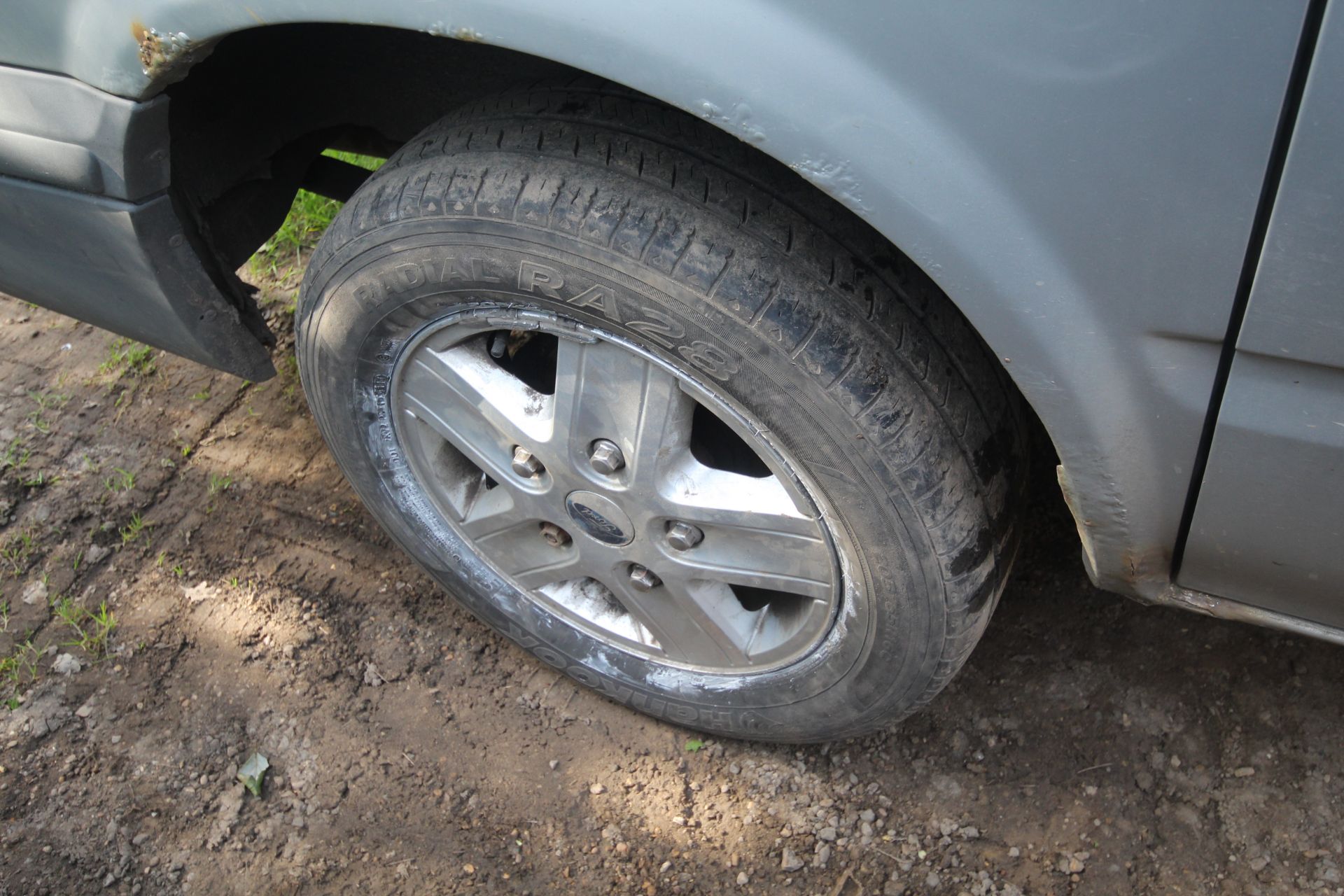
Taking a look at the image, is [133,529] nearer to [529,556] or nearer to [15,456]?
[15,456]

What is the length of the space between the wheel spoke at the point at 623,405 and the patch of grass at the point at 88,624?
4.29 feet

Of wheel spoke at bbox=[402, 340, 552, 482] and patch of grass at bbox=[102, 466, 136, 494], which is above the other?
wheel spoke at bbox=[402, 340, 552, 482]

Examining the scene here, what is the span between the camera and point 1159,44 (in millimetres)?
903

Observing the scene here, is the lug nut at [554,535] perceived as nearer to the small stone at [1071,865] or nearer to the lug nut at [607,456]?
the lug nut at [607,456]

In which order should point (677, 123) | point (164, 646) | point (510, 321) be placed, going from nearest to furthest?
1. point (677, 123)
2. point (510, 321)
3. point (164, 646)

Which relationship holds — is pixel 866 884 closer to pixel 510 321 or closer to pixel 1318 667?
pixel 1318 667

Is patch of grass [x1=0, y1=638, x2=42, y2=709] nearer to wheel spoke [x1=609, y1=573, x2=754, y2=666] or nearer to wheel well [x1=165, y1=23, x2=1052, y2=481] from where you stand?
wheel well [x1=165, y1=23, x2=1052, y2=481]

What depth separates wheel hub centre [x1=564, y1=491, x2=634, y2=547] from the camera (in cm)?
168

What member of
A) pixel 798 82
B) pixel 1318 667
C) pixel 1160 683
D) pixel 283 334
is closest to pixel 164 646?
pixel 283 334

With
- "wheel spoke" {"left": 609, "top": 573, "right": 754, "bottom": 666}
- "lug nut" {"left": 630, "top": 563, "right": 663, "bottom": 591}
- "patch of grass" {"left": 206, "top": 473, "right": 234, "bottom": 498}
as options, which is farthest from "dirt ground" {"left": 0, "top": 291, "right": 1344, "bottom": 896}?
"lug nut" {"left": 630, "top": 563, "right": 663, "bottom": 591}

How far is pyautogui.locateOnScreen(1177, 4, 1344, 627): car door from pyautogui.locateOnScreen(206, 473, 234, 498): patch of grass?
85.3 inches

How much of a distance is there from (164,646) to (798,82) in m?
1.89

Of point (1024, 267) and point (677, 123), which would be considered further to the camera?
point (677, 123)

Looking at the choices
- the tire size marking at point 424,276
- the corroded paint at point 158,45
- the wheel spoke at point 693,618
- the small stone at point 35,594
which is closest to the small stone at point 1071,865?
the wheel spoke at point 693,618
